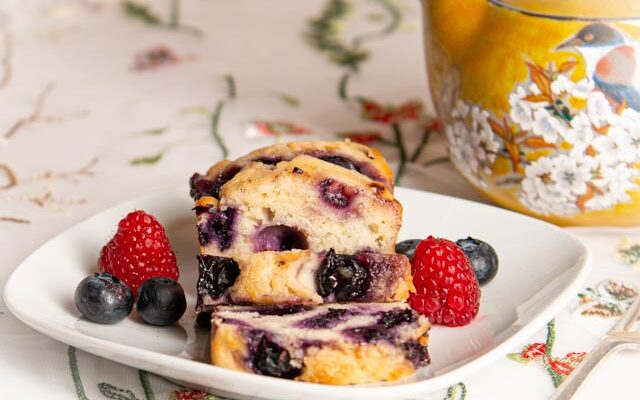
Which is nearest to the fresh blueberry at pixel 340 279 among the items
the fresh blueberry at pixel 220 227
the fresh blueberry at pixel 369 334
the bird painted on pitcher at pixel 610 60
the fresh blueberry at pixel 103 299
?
the fresh blueberry at pixel 369 334

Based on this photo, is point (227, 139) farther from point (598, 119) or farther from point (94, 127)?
point (598, 119)

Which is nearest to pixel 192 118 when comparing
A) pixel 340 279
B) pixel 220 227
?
pixel 220 227

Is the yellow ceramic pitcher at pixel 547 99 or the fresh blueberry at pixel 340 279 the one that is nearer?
the fresh blueberry at pixel 340 279

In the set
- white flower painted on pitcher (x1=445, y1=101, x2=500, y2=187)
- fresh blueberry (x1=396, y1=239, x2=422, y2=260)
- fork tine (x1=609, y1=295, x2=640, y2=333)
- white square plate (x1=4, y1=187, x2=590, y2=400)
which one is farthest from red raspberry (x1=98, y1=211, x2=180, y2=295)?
fork tine (x1=609, y1=295, x2=640, y2=333)

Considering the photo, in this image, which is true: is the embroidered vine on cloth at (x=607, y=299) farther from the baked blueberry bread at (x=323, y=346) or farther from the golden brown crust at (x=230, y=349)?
the golden brown crust at (x=230, y=349)

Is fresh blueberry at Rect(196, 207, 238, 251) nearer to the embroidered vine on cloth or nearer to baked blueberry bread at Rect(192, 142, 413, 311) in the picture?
baked blueberry bread at Rect(192, 142, 413, 311)

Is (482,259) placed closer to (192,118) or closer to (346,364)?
(346,364)

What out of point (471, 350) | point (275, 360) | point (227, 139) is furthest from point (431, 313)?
point (227, 139)

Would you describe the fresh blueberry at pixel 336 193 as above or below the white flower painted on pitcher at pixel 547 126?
below
